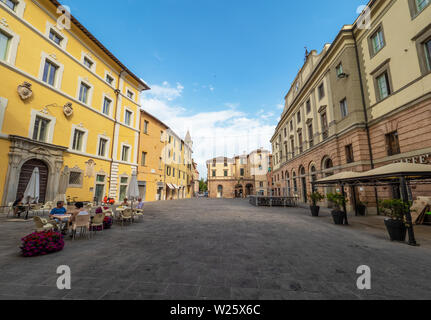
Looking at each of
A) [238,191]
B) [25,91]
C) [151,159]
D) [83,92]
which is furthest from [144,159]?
[238,191]

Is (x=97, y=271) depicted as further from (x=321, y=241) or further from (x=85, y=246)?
(x=321, y=241)

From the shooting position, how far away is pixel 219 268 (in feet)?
12.4

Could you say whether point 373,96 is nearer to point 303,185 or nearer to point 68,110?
point 303,185

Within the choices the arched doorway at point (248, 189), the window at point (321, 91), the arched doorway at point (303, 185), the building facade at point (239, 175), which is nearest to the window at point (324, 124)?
the window at point (321, 91)

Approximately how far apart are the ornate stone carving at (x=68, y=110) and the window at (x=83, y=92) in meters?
1.72

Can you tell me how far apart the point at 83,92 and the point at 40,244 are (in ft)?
52.7

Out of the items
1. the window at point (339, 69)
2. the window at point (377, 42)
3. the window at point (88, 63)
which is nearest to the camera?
the window at point (377, 42)

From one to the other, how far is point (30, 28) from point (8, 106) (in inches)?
229

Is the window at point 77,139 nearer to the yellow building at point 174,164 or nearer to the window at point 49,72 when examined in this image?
the window at point 49,72

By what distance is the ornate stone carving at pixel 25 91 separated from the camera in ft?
36.4

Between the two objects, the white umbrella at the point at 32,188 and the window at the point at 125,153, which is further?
the window at the point at 125,153

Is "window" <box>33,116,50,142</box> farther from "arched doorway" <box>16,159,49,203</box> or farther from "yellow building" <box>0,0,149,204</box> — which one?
"arched doorway" <box>16,159,49,203</box>

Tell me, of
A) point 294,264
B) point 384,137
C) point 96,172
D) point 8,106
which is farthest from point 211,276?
point 96,172

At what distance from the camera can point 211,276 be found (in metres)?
3.43
